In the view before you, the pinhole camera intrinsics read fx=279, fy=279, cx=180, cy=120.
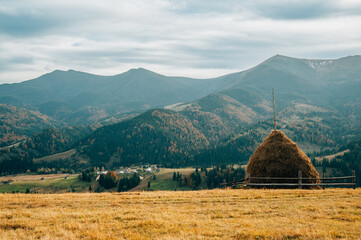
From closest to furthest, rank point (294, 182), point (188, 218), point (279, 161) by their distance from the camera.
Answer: point (188, 218) < point (294, 182) < point (279, 161)

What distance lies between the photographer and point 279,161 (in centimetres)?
3138

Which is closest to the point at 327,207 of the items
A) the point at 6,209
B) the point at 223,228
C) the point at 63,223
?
the point at 223,228

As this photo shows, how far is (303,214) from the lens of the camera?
48.3 feet

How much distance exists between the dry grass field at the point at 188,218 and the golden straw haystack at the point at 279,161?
10.2 m

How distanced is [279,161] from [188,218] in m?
20.4

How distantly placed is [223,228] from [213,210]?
3.97 m

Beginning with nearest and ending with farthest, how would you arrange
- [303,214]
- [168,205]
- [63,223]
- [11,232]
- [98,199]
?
[11,232] → [63,223] → [303,214] → [168,205] → [98,199]

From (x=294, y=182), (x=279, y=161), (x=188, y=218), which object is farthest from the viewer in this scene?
(x=279, y=161)

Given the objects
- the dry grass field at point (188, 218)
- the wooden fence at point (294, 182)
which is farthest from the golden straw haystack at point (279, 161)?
the dry grass field at point (188, 218)

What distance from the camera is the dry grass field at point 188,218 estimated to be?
11.4 meters

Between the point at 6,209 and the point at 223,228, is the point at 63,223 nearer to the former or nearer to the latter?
the point at 6,209

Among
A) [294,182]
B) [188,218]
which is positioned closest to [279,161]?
[294,182]

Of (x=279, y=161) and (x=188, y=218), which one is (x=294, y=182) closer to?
(x=279, y=161)

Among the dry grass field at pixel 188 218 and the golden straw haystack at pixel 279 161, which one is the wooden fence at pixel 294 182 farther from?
the dry grass field at pixel 188 218
